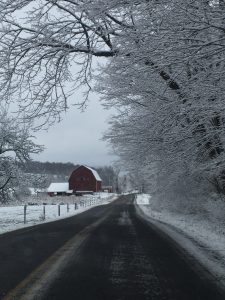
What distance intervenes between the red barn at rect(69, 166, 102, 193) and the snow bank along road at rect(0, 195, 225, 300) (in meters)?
111

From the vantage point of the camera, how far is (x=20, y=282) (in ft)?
23.1

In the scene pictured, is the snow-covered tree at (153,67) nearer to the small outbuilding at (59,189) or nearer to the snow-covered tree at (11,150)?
the snow-covered tree at (11,150)

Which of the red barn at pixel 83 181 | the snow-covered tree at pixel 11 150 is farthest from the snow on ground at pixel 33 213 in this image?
the red barn at pixel 83 181

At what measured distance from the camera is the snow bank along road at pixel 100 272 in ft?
21.1

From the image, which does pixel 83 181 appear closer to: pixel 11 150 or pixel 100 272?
pixel 11 150

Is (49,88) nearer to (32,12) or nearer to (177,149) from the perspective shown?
(32,12)

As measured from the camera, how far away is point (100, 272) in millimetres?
8000

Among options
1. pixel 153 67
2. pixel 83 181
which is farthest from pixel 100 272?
pixel 83 181

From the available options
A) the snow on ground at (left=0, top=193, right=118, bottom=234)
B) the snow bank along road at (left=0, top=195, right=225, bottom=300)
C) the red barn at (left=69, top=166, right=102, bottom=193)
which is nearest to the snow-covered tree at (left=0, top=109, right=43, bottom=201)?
the snow on ground at (left=0, top=193, right=118, bottom=234)

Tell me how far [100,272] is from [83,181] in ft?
382

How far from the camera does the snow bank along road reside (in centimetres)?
643

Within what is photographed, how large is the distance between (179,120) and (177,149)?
10.5 feet

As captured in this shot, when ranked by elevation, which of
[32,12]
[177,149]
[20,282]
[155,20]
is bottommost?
[20,282]

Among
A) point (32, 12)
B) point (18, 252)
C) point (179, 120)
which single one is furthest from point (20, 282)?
point (32, 12)
